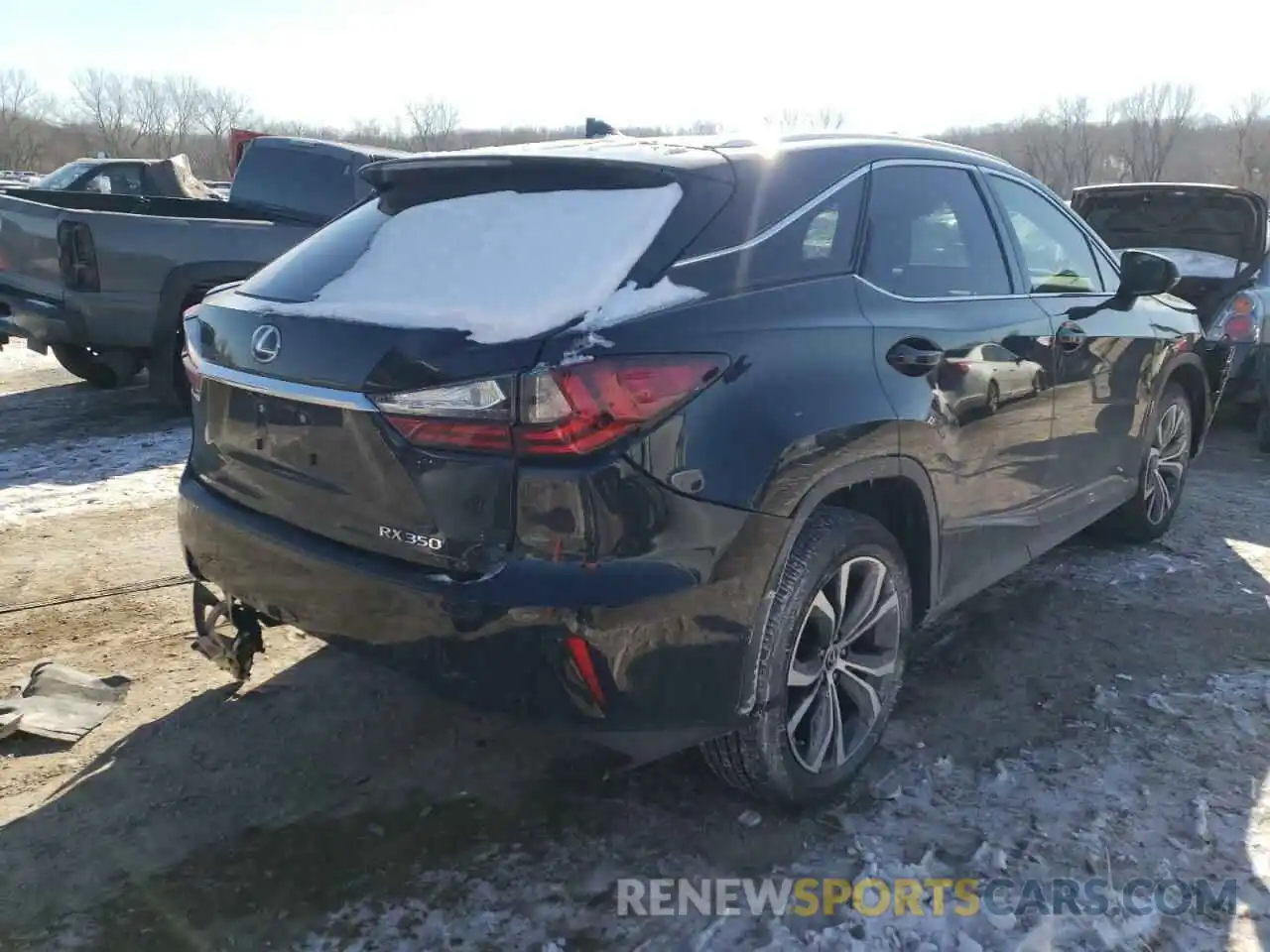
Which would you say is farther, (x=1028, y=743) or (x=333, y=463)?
(x=1028, y=743)

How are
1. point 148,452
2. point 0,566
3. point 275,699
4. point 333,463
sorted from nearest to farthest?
1. point 333,463
2. point 275,699
3. point 0,566
4. point 148,452

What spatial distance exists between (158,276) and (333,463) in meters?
5.29

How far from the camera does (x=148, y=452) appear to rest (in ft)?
20.9

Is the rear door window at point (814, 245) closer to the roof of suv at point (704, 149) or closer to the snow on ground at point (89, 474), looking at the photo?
the roof of suv at point (704, 149)

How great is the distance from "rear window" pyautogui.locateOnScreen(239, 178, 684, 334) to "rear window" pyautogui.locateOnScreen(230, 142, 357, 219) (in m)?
6.10

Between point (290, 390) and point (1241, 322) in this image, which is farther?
point (1241, 322)

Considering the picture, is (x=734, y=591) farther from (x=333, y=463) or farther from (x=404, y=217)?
(x=404, y=217)

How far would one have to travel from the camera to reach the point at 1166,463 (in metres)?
4.91

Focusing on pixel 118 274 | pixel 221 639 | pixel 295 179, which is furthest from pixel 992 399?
pixel 295 179

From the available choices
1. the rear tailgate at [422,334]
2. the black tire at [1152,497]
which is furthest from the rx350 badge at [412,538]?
the black tire at [1152,497]

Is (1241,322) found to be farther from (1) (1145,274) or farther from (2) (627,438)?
(2) (627,438)

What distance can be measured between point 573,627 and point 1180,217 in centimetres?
761

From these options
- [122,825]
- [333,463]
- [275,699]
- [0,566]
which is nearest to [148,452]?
[0,566]

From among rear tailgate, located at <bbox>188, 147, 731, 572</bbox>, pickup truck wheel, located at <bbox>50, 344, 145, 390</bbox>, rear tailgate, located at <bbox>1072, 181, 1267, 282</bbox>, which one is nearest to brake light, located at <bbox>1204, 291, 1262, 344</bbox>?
rear tailgate, located at <bbox>1072, 181, 1267, 282</bbox>
